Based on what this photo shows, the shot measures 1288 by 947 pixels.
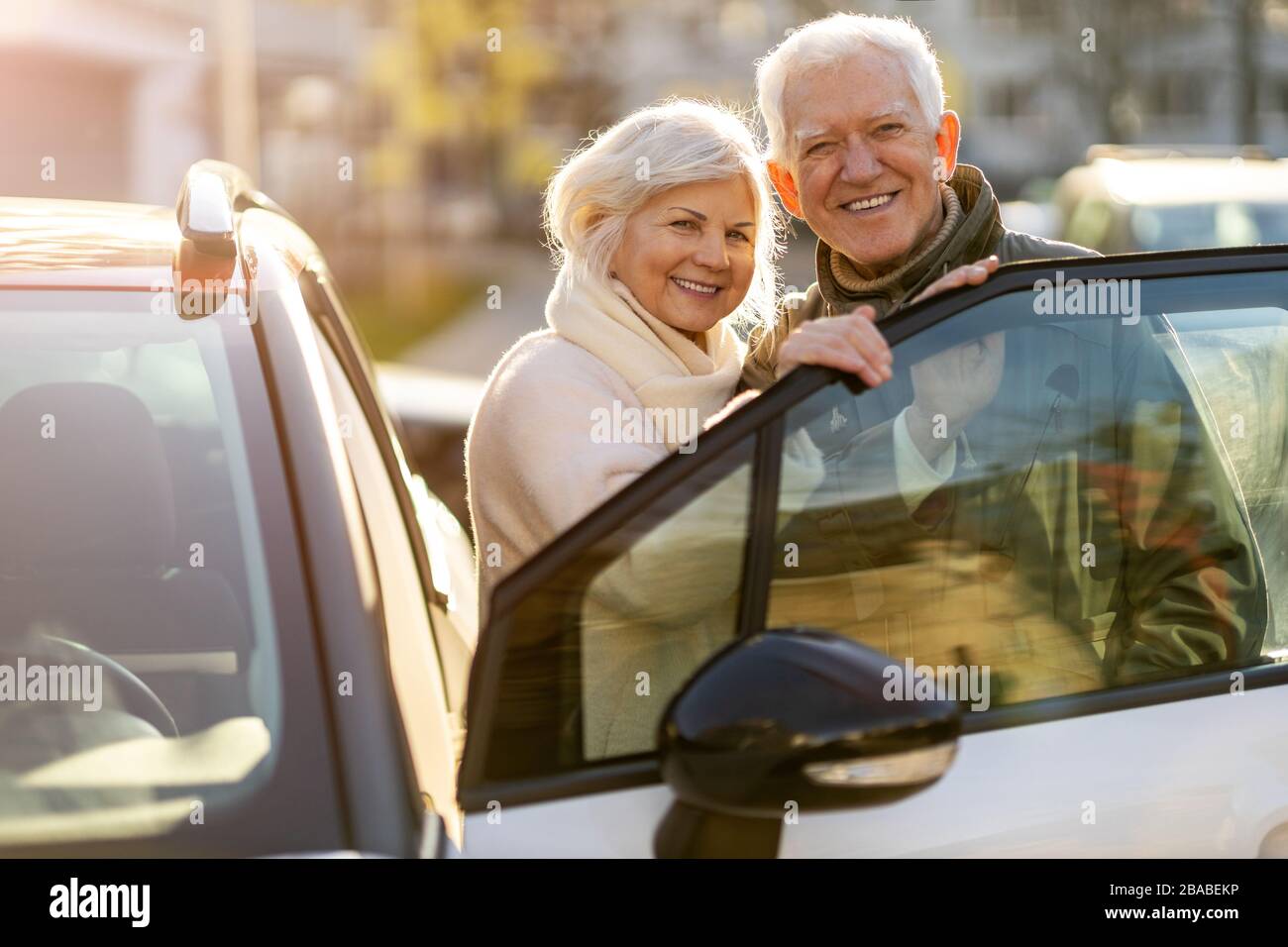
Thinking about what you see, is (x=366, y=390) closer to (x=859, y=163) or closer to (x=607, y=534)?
(x=859, y=163)

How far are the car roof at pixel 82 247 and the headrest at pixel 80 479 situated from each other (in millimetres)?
183

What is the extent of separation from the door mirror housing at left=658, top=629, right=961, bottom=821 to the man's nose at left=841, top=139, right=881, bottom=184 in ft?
4.27

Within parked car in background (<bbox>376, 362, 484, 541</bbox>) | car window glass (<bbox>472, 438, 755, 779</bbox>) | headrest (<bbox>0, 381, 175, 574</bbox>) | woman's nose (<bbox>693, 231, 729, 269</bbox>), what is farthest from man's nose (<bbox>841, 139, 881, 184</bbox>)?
parked car in background (<bbox>376, 362, 484, 541</bbox>)

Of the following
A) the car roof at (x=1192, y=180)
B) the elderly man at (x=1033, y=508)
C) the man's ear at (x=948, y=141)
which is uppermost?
the car roof at (x=1192, y=180)

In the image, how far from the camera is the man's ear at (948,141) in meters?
2.81

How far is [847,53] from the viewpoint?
2.72 m

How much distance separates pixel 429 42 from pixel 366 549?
2352 centimetres

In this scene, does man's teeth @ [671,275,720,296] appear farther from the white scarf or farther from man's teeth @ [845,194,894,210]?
man's teeth @ [845,194,894,210]

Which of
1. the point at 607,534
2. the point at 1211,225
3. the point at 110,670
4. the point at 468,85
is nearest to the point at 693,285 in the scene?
the point at 607,534

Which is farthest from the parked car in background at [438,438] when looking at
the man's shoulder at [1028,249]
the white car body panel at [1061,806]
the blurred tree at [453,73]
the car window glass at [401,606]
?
Result: the blurred tree at [453,73]

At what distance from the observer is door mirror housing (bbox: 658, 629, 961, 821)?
1562 mm

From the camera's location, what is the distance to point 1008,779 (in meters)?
1.85

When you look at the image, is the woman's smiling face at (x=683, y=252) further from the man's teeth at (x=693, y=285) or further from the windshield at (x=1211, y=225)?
the windshield at (x=1211, y=225)

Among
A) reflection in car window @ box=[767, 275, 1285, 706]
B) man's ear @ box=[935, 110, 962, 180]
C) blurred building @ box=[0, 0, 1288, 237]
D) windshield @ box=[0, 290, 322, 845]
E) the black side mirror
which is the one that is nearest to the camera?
the black side mirror
